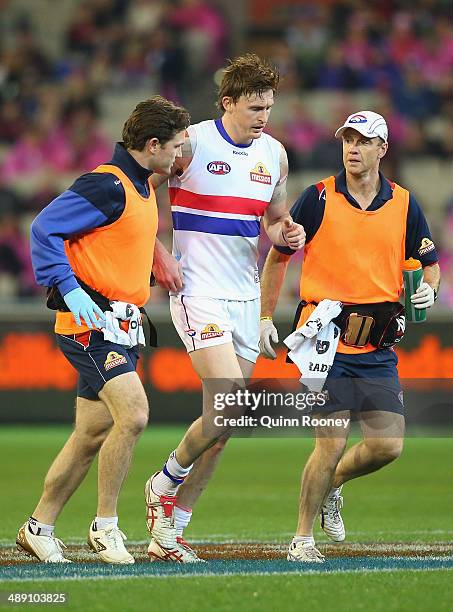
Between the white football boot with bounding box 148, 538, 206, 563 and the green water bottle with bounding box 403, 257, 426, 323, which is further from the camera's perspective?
the green water bottle with bounding box 403, 257, 426, 323

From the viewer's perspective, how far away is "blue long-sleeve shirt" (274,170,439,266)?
7.99 meters

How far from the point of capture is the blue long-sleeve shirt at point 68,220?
7.04 m

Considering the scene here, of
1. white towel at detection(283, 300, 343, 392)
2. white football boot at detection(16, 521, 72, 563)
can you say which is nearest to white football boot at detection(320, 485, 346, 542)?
white towel at detection(283, 300, 343, 392)

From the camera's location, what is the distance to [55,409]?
51.9ft

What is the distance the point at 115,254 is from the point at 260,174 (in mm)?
1267

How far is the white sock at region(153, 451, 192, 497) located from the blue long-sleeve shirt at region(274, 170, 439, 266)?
143 centimetres

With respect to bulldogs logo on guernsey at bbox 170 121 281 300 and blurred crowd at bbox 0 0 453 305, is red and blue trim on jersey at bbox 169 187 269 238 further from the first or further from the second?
blurred crowd at bbox 0 0 453 305

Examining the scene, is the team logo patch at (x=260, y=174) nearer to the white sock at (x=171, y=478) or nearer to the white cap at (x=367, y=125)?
the white cap at (x=367, y=125)

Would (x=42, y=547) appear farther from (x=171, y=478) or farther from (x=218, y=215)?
(x=218, y=215)

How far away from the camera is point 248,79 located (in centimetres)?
795

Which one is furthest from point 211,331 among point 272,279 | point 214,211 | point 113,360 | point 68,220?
point 68,220

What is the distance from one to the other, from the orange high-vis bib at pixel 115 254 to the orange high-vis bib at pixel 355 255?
44.9 inches

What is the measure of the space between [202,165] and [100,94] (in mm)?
12569

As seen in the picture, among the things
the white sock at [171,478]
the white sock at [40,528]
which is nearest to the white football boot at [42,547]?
the white sock at [40,528]
